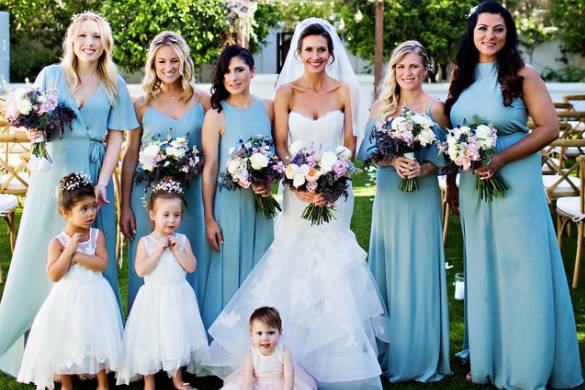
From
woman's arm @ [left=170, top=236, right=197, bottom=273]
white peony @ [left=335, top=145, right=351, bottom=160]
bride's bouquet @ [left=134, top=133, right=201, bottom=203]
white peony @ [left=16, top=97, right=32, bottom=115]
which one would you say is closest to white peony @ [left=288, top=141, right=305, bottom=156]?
white peony @ [left=335, top=145, right=351, bottom=160]

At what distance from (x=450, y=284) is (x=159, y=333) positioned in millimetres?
3831

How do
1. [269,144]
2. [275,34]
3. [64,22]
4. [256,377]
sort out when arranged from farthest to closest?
[275,34] → [64,22] → [269,144] → [256,377]

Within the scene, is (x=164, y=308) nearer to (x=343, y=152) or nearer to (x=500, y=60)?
(x=343, y=152)

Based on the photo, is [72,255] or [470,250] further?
[470,250]

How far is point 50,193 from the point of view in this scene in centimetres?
525

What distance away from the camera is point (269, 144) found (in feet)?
17.2

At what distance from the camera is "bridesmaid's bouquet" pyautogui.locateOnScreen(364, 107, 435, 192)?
16.3 ft

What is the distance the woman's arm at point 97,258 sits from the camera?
4906mm

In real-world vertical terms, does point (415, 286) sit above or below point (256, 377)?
above

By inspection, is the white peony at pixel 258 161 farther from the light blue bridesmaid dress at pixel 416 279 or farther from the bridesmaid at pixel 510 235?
the bridesmaid at pixel 510 235

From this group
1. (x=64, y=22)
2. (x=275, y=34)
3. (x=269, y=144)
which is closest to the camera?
(x=269, y=144)

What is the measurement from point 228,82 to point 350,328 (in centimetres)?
177

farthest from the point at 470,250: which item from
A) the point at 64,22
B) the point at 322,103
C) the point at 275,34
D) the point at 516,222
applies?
the point at 275,34

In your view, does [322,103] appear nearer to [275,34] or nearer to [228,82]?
[228,82]
